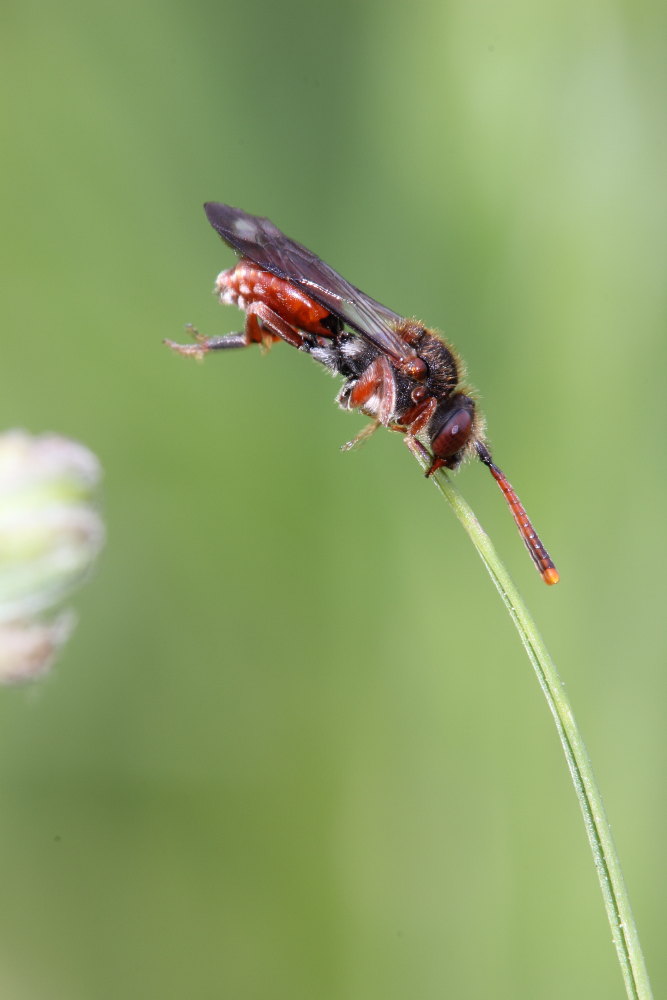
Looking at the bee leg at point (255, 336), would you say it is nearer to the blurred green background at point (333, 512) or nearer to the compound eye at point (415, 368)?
the compound eye at point (415, 368)

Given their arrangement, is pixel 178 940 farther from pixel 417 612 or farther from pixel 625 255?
pixel 625 255

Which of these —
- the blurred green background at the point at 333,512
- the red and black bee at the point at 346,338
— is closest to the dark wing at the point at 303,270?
the red and black bee at the point at 346,338

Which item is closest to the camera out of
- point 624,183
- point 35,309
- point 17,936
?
point 17,936

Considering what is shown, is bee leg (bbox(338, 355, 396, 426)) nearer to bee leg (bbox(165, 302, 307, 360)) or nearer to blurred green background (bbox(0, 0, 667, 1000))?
bee leg (bbox(165, 302, 307, 360))

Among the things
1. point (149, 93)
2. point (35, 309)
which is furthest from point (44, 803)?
point (149, 93)

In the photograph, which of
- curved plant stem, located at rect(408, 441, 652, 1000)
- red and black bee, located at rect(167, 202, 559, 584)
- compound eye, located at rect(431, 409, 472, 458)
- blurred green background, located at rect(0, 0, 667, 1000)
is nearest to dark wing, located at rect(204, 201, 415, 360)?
red and black bee, located at rect(167, 202, 559, 584)

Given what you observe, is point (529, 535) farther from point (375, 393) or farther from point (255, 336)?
point (255, 336)
